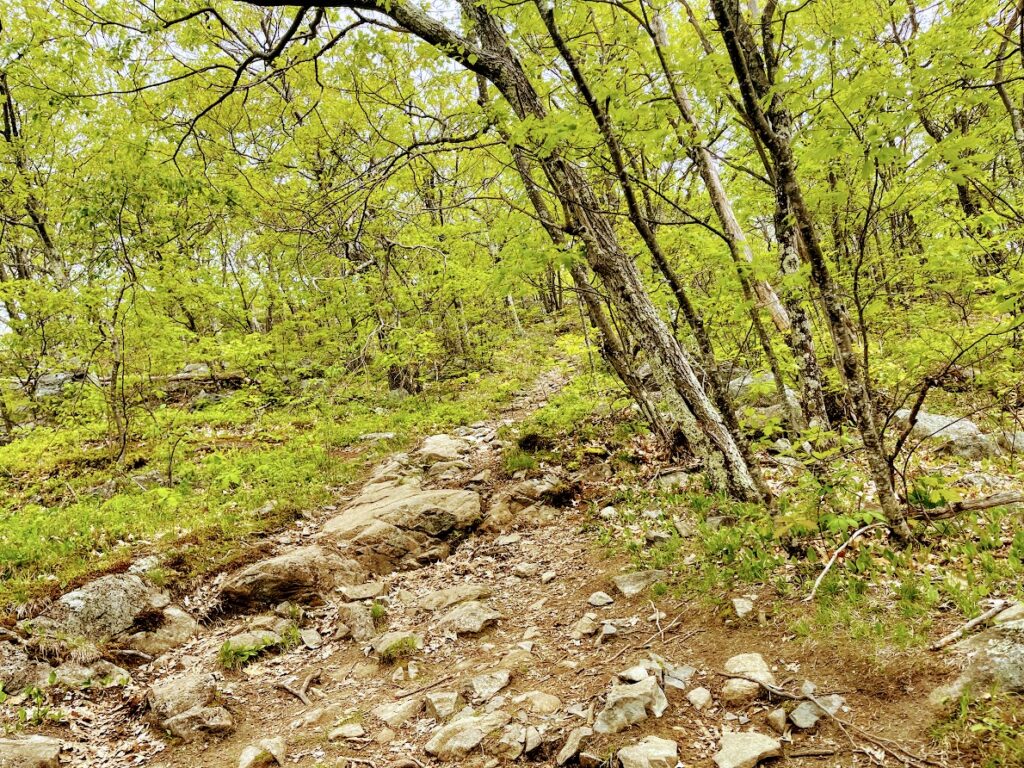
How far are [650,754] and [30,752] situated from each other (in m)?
4.94

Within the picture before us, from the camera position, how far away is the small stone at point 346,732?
4.46 metres

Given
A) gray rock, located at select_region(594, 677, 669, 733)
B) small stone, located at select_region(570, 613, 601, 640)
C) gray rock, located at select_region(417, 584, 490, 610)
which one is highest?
gray rock, located at select_region(594, 677, 669, 733)

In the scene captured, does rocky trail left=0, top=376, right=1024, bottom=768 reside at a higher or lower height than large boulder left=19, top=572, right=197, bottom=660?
lower

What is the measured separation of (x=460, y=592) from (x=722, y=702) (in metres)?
3.58

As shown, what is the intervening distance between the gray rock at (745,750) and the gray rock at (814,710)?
21 cm

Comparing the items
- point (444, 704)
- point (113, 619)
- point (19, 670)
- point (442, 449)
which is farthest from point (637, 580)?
point (442, 449)

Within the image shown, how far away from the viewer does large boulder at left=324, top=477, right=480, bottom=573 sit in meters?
7.86

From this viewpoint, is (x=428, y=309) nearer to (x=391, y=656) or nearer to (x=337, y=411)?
(x=337, y=411)

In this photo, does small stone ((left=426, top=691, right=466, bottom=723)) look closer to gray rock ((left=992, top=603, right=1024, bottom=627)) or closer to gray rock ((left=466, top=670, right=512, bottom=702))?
gray rock ((left=466, top=670, right=512, bottom=702))

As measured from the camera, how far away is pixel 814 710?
3410mm

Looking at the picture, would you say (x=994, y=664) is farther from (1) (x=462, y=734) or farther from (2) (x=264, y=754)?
(2) (x=264, y=754)

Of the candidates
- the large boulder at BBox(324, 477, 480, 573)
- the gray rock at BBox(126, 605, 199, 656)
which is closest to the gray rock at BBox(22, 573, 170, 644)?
the gray rock at BBox(126, 605, 199, 656)

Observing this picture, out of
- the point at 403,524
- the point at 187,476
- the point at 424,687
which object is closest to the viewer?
the point at 424,687

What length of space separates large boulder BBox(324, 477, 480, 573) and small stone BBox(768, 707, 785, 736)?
5235 mm
